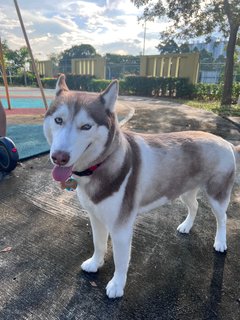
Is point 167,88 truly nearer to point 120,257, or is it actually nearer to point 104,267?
point 104,267

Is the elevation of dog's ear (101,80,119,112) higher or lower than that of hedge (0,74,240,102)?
higher

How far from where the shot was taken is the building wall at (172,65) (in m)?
21.6

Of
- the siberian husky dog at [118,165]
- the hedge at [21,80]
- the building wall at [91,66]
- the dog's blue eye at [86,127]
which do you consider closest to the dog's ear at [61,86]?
the siberian husky dog at [118,165]

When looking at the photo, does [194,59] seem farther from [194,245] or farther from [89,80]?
[194,245]

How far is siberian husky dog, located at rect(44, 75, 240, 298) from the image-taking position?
→ 6.20 ft

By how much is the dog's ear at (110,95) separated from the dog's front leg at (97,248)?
117cm

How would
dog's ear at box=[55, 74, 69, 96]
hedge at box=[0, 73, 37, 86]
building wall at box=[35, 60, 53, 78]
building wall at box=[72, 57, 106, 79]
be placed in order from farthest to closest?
building wall at box=[35, 60, 53, 78]
hedge at box=[0, 73, 37, 86]
building wall at box=[72, 57, 106, 79]
dog's ear at box=[55, 74, 69, 96]

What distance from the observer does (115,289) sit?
2377 mm

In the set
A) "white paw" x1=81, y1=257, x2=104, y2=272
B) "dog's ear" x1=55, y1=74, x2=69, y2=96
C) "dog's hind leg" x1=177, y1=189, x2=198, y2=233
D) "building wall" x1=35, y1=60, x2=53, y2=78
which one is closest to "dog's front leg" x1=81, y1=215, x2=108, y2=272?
"white paw" x1=81, y1=257, x2=104, y2=272

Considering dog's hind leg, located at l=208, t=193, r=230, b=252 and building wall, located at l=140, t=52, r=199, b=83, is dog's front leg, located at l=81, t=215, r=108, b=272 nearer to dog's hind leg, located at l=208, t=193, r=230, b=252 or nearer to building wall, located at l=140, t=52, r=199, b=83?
dog's hind leg, located at l=208, t=193, r=230, b=252

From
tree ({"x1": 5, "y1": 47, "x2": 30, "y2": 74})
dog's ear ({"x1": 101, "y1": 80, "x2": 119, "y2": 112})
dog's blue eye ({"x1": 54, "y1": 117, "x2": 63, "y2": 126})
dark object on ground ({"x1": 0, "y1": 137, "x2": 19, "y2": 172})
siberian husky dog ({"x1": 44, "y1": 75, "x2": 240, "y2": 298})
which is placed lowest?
dark object on ground ({"x1": 0, "y1": 137, "x2": 19, "y2": 172})

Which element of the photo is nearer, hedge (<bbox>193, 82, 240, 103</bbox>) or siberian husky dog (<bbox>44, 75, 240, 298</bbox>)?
siberian husky dog (<bbox>44, 75, 240, 298</bbox>)

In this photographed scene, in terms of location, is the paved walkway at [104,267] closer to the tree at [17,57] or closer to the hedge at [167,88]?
the hedge at [167,88]

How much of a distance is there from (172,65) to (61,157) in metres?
23.5
